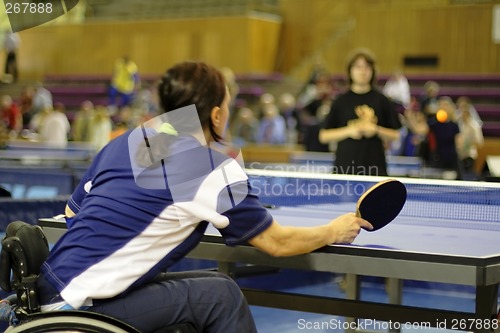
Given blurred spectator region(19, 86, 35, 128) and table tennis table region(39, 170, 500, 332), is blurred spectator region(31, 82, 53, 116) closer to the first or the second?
blurred spectator region(19, 86, 35, 128)

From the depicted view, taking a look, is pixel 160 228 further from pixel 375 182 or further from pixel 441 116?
pixel 441 116

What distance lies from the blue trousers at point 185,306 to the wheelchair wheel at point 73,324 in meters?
0.12

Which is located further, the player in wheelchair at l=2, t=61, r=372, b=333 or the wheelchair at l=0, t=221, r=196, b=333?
the player in wheelchair at l=2, t=61, r=372, b=333

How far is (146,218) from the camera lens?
257 centimetres

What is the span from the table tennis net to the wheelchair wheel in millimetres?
2021

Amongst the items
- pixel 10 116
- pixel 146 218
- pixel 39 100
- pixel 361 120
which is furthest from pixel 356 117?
pixel 39 100

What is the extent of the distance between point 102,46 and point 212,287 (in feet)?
72.5

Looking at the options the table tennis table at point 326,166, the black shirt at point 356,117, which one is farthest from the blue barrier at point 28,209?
the table tennis table at point 326,166

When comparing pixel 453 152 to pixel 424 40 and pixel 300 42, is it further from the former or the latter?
pixel 300 42

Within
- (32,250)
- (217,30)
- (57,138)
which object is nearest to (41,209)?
(32,250)

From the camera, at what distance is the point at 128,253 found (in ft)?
8.38

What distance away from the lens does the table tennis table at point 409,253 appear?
8.94ft

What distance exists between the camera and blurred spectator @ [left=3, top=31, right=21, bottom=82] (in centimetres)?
1822

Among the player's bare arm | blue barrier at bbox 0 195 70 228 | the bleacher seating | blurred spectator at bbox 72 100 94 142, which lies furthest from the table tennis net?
the bleacher seating
